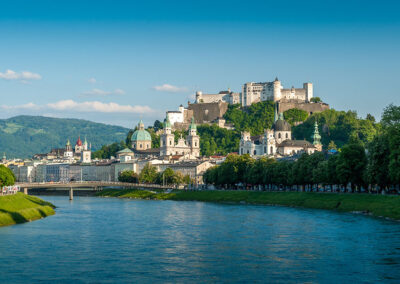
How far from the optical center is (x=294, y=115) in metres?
185

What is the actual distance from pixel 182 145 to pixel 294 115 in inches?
1218

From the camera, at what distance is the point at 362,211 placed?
61969mm

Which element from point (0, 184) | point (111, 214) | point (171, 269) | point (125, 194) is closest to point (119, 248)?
point (171, 269)

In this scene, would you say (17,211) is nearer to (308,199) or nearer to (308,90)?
(308,199)

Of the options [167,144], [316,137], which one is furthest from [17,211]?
[167,144]

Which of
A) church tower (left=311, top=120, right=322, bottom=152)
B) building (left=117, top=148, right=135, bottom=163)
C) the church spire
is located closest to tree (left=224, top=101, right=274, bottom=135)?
church tower (left=311, top=120, right=322, bottom=152)

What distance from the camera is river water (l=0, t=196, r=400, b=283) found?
32469mm

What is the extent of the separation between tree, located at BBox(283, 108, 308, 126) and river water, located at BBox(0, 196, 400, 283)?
126m

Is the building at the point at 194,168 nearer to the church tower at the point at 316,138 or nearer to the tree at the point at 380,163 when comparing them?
the church tower at the point at 316,138

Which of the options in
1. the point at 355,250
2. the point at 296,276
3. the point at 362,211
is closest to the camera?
the point at 296,276

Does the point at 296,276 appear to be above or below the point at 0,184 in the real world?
below

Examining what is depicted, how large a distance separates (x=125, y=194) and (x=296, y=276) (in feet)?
304

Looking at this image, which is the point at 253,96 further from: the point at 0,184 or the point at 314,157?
the point at 0,184

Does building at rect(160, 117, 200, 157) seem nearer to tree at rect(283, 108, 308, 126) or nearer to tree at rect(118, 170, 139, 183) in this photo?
tree at rect(283, 108, 308, 126)
